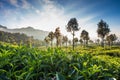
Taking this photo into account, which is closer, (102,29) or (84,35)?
(102,29)

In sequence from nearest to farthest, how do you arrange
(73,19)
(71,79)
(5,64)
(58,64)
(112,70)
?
1. (71,79)
2. (5,64)
3. (58,64)
4. (112,70)
5. (73,19)

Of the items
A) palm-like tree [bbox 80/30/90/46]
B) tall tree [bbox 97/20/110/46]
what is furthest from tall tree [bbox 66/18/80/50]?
palm-like tree [bbox 80/30/90/46]

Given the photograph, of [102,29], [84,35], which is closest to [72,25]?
[102,29]

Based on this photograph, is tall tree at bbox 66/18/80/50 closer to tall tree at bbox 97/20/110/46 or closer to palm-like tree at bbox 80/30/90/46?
tall tree at bbox 97/20/110/46

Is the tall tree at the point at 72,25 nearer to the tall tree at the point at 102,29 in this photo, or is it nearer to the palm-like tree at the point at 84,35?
the tall tree at the point at 102,29

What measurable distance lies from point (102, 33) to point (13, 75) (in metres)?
112

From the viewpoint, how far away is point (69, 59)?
2721mm

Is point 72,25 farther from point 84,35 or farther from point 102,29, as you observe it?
point 84,35

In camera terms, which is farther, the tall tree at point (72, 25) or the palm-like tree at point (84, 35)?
the palm-like tree at point (84, 35)

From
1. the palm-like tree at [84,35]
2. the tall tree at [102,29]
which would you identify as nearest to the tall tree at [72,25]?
the tall tree at [102,29]

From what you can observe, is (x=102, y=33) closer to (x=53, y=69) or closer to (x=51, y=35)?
(x=51, y=35)

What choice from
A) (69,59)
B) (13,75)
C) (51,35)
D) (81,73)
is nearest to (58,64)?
(69,59)

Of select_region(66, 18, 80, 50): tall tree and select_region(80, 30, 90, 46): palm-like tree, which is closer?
select_region(66, 18, 80, 50): tall tree

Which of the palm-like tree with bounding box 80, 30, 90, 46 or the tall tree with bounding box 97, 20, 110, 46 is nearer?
the tall tree with bounding box 97, 20, 110, 46
